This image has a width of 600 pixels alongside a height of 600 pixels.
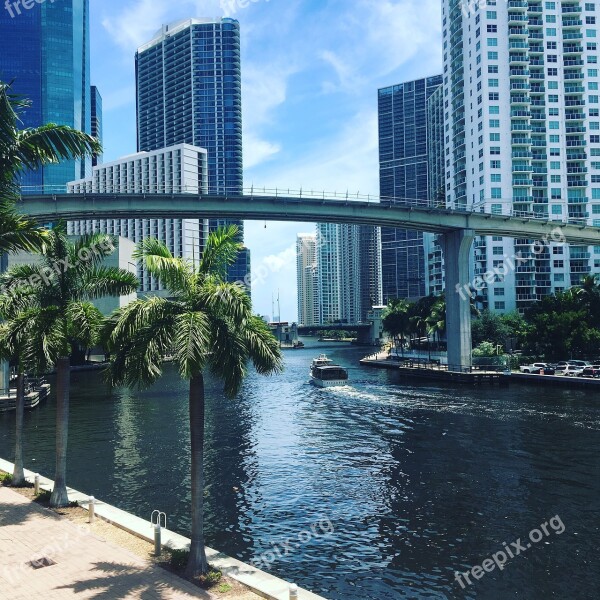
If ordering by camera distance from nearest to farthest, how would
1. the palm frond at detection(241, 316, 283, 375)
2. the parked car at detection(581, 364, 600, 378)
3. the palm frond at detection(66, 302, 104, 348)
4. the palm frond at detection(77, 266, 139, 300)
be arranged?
the palm frond at detection(241, 316, 283, 375) < the palm frond at detection(66, 302, 104, 348) < the palm frond at detection(77, 266, 139, 300) < the parked car at detection(581, 364, 600, 378)

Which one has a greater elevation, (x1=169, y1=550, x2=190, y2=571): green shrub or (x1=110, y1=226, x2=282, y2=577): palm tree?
(x1=110, y1=226, x2=282, y2=577): palm tree

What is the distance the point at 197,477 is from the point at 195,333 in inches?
180

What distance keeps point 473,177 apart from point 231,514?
384 feet

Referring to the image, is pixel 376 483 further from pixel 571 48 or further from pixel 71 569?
pixel 571 48

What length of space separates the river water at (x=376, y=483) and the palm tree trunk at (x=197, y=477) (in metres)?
5.08

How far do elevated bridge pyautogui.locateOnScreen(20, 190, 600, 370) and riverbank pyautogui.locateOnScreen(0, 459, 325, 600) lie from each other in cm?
5039

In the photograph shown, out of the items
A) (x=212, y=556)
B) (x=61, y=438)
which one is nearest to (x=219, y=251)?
(x=212, y=556)

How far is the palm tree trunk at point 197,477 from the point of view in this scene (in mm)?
16047

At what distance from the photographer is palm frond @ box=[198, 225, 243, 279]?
16938mm

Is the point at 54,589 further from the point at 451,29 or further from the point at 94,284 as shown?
the point at 451,29

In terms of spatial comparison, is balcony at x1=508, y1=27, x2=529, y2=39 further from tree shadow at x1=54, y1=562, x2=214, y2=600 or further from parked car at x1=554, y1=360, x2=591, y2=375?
tree shadow at x1=54, y1=562, x2=214, y2=600

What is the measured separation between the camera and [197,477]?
16594 millimetres

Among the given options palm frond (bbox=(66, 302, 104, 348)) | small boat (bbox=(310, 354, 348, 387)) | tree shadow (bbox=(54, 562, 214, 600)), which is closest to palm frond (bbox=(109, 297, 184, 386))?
tree shadow (bbox=(54, 562, 214, 600))

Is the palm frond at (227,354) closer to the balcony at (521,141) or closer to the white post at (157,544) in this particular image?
the white post at (157,544)
